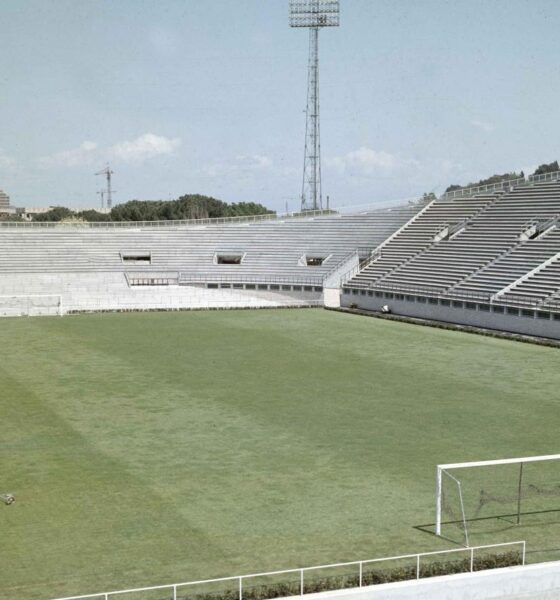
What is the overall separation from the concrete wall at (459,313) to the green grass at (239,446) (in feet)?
11.5

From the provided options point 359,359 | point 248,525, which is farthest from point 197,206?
point 248,525

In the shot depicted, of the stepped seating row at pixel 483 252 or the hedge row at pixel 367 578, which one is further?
the stepped seating row at pixel 483 252

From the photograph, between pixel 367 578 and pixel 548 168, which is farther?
pixel 548 168

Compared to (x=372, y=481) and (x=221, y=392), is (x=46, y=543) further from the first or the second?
(x=221, y=392)

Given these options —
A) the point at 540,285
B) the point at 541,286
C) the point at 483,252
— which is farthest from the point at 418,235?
the point at 541,286

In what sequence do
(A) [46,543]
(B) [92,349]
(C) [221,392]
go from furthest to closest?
(B) [92,349], (C) [221,392], (A) [46,543]

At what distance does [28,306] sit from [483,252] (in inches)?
1147

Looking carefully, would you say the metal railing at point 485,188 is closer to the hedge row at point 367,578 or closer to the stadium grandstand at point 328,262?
the stadium grandstand at point 328,262

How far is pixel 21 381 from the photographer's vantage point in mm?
29516

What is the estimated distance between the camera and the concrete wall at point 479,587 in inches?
484

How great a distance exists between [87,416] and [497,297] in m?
27.3

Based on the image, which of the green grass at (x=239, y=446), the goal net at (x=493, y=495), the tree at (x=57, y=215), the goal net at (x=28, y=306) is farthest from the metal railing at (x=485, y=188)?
the tree at (x=57, y=215)

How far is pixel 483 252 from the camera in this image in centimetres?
5216

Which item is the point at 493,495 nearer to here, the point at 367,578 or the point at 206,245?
the point at 367,578
